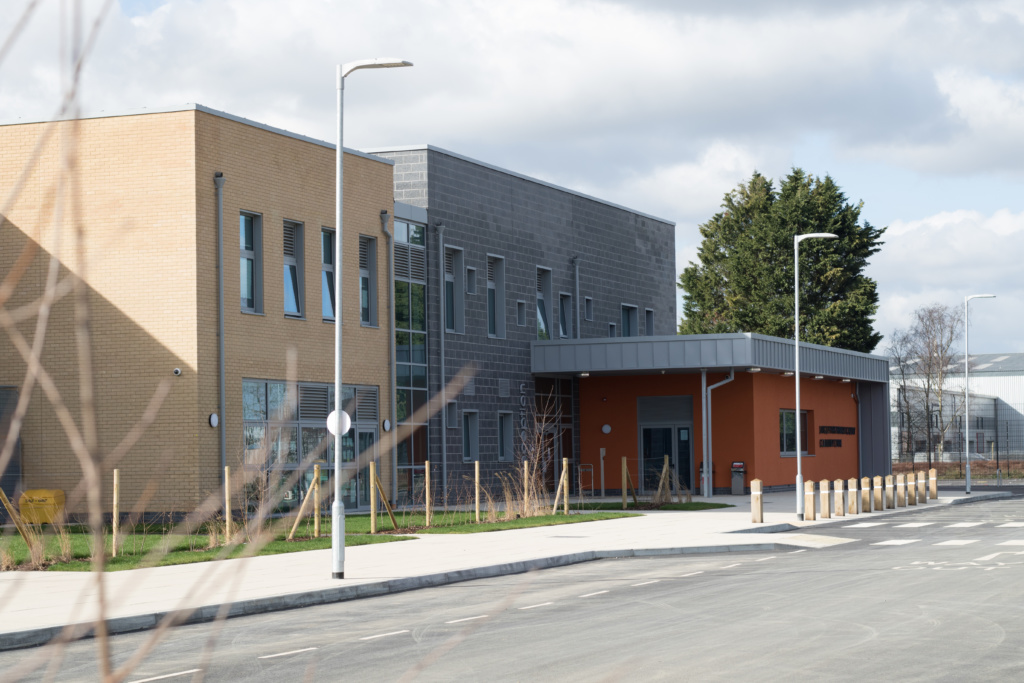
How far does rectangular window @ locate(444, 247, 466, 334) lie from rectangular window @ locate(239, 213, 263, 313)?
8774 mm

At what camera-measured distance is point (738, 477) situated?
4084 cm

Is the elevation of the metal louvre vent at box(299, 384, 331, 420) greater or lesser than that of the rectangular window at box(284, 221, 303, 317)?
lesser

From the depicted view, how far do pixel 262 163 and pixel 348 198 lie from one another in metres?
3.33

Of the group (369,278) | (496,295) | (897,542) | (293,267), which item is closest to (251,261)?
(293,267)

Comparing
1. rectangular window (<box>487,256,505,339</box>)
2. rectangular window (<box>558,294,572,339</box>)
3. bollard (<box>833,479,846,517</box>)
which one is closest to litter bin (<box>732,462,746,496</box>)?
rectangular window (<box>558,294,572,339</box>)

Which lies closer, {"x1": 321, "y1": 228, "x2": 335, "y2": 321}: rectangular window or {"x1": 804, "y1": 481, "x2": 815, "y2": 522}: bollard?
{"x1": 804, "y1": 481, "x2": 815, "y2": 522}: bollard

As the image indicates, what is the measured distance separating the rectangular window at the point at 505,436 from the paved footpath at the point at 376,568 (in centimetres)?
1003

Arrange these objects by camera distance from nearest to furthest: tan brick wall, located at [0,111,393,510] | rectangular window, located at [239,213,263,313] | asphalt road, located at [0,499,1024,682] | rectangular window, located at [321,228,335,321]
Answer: asphalt road, located at [0,499,1024,682], tan brick wall, located at [0,111,393,510], rectangular window, located at [239,213,263,313], rectangular window, located at [321,228,335,321]

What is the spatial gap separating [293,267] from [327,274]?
4.18ft

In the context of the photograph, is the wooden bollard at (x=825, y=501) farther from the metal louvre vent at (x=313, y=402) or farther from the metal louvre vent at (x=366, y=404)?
the metal louvre vent at (x=313, y=402)

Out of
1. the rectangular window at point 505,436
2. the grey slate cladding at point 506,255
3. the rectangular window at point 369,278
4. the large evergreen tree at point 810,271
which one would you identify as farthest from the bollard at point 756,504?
the large evergreen tree at point 810,271

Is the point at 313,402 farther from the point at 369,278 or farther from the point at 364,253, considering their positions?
the point at 364,253

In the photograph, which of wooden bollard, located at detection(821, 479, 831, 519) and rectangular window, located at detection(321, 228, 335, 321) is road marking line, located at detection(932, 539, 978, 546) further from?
rectangular window, located at detection(321, 228, 335, 321)

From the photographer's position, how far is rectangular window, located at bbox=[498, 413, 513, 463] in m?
38.9
